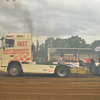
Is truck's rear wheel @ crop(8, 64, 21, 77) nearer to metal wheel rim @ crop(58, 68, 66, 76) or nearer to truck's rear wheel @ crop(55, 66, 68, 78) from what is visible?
truck's rear wheel @ crop(55, 66, 68, 78)

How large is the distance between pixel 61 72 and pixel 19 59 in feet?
11.3

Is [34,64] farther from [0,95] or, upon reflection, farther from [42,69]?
[0,95]

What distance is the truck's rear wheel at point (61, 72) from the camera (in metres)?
9.58

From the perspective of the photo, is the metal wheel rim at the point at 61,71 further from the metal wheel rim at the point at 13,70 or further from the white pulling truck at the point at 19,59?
the metal wheel rim at the point at 13,70

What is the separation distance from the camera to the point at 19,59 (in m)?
9.58

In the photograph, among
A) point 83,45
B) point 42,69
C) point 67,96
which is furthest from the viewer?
point 83,45

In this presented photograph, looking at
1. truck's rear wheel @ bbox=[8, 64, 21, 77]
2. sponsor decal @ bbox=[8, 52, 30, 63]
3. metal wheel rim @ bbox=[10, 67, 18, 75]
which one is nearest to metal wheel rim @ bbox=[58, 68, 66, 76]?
sponsor decal @ bbox=[8, 52, 30, 63]

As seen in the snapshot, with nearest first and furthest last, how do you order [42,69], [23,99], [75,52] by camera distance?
[23,99] → [42,69] → [75,52]

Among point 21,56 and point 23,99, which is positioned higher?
point 21,56

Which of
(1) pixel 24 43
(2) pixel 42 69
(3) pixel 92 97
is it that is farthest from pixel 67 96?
(1) pixel 24 43

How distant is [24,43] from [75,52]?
1196 inches

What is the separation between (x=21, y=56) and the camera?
9602mm

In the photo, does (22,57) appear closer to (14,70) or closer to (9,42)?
(14,70)

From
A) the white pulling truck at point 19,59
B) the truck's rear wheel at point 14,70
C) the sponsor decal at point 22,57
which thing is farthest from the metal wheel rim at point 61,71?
the truck's rear wheel at point 14,70
